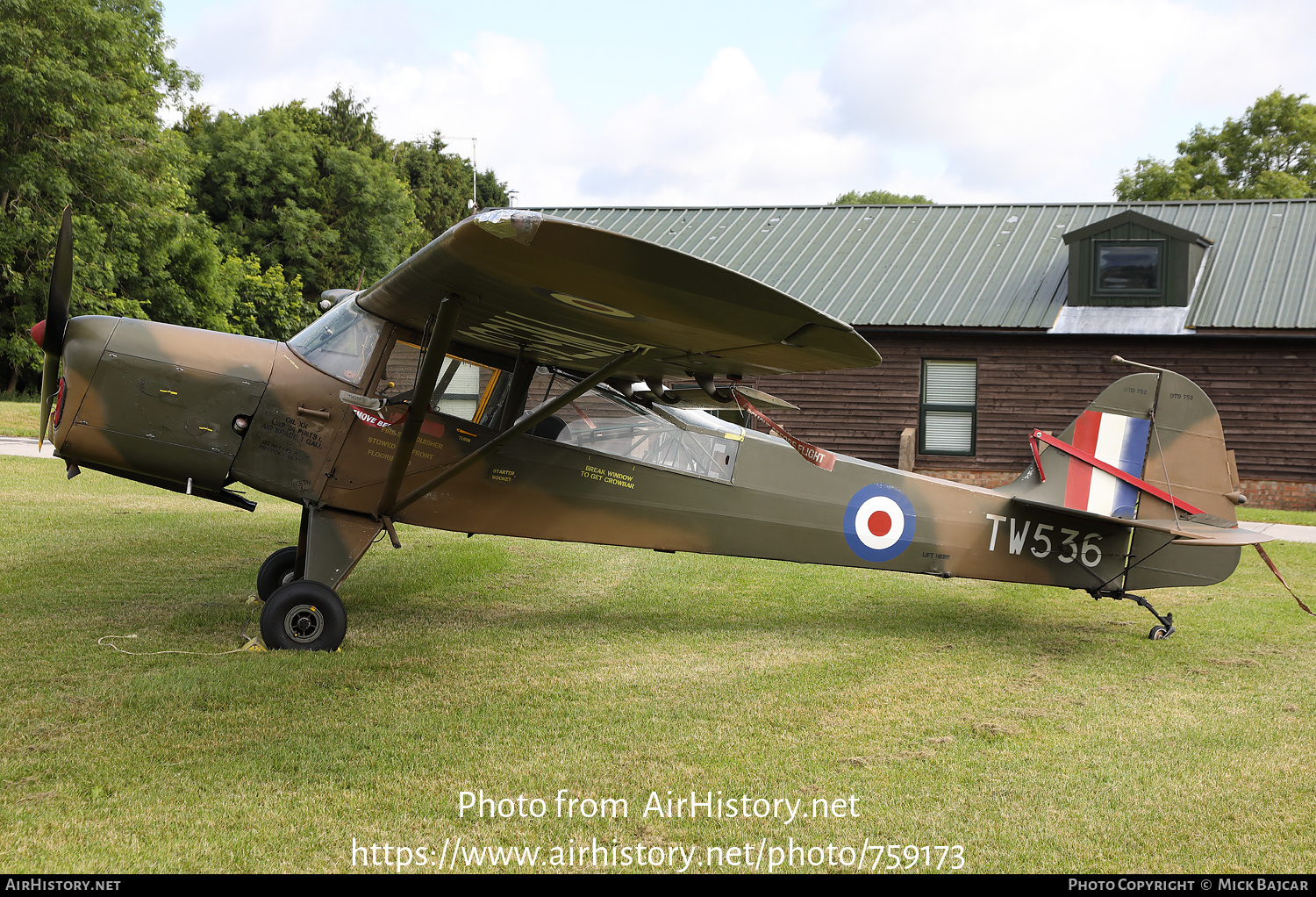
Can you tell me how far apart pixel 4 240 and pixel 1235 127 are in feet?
158

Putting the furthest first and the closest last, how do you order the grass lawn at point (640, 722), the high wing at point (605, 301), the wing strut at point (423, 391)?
the wing strut at point (423, 391), the high wing at point (605, 301), the grass lawn at point (640, 722)

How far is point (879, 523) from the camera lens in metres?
7.69

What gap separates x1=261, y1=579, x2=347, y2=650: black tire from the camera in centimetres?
607

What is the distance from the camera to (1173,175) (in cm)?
4044

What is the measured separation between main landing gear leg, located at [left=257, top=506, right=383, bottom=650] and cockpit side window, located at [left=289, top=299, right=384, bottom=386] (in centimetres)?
102

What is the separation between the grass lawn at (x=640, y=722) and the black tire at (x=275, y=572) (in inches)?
15.8

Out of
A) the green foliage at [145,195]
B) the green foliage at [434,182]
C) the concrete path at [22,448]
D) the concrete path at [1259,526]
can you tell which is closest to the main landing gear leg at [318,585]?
the concrete path at [1259,526]

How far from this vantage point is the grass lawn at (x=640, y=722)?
374 centimetres

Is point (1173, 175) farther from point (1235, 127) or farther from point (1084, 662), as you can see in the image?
point (1084, 662)

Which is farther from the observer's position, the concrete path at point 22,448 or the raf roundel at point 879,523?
the concrete path at point 22,448

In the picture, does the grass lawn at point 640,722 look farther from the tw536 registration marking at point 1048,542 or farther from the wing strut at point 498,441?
the wing strut at point 498,441

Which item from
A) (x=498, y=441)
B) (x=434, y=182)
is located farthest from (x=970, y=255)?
(x=434, y=182)

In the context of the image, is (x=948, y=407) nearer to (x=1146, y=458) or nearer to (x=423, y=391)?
(x=1146, y=458)

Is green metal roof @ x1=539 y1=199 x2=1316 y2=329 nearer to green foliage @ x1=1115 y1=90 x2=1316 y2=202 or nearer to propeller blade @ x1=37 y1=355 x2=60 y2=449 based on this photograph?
propeller blade @ x1=37 y1=355 x2=60 y2=449
